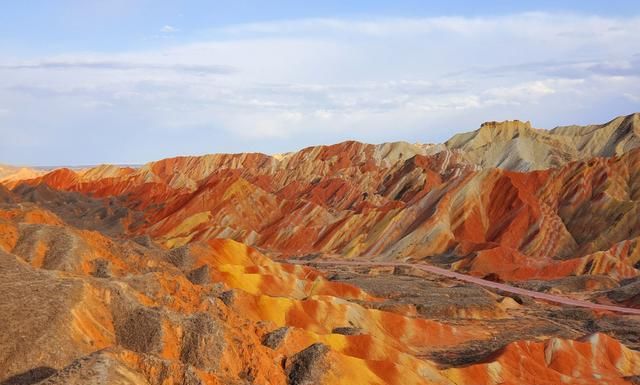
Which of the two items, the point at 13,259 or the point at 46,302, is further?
the point at 13,259

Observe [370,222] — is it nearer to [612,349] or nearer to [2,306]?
[612,349]

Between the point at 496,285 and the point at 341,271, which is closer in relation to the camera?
the point at 496,285

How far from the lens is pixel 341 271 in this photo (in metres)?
88.6

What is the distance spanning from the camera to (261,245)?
116 metres

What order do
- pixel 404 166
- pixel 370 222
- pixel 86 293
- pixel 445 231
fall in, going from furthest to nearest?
pixel 404 166 < pixel 370 222 < pixel 445 231 < pixel 86 293

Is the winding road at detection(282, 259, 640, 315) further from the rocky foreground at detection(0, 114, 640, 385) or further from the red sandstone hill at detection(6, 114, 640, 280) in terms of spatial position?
the red sandstone hill at detection(6, 114, 640, 280)

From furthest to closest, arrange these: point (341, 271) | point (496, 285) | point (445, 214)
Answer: point (445, 214) → point (341, 271) → point (496, 285)

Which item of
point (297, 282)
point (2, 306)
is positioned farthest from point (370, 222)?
point (2, 306)

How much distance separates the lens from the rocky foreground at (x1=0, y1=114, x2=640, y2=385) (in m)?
28.1

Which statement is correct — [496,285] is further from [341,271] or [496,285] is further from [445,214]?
[445,214]

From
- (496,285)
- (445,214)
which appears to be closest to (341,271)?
(496,285)

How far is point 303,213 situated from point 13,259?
89351mm

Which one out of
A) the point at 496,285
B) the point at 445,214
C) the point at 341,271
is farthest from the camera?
the point at 445,214

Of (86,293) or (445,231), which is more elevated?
(86,293)
